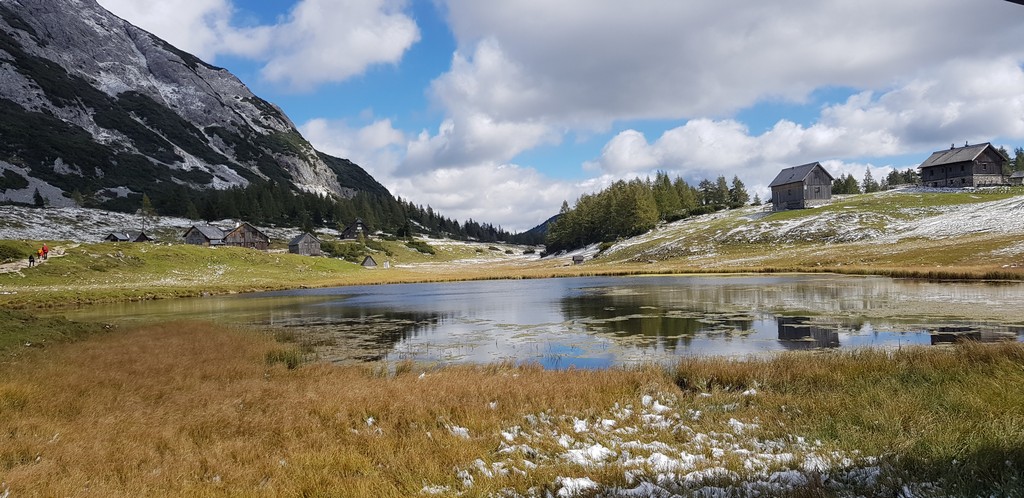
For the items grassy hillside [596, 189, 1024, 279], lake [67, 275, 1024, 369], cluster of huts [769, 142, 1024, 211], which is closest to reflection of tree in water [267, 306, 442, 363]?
lake [67, 275, 1024, 369]

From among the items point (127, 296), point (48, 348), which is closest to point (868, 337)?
point (48, 348)

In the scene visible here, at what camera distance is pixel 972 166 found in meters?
109

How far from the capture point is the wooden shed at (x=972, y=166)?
358 feet

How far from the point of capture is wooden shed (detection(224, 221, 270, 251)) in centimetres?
14750

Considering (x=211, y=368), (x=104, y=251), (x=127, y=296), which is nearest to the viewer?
(x=211, y=368)

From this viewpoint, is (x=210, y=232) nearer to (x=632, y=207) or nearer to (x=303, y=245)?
(x=303, y=245)

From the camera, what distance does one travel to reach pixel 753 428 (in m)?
10.6

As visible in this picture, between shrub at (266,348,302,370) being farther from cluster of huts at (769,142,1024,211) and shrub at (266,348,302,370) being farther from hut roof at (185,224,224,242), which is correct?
hut roof at (185,224,224,242)

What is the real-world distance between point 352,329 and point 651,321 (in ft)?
63.5

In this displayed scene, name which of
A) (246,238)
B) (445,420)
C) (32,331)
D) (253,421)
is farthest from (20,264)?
(445,420)

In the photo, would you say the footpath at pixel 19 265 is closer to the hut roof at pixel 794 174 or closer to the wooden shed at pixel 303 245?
the wooden shed at pixel 303 245

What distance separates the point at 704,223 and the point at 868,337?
11052cm

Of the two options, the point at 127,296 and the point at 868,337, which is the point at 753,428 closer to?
the point at 868,337

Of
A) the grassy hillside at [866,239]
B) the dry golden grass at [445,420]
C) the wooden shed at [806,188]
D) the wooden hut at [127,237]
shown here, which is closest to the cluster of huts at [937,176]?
the wooden shed at [806,188]
